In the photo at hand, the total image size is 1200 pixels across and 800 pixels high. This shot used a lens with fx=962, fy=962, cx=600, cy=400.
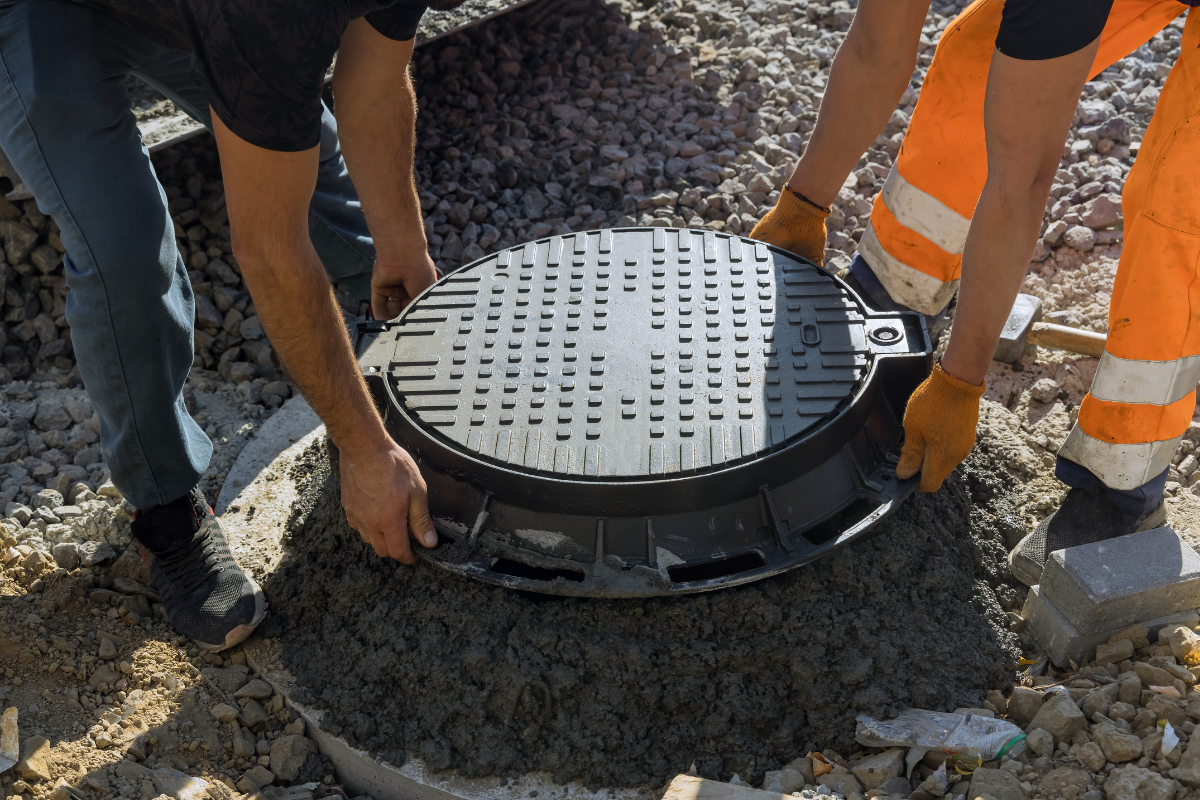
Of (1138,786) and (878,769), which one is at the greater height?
(1138,786)

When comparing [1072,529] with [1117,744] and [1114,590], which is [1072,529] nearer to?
[1114,590]

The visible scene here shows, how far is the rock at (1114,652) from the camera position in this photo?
6.94 feet

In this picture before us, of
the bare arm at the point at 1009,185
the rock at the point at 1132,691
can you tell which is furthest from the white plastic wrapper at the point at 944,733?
the bare arm at the point at 1009,185

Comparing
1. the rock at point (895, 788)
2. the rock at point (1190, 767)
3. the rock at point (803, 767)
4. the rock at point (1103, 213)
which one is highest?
the rock at point (1103, 213)

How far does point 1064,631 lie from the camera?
217cm

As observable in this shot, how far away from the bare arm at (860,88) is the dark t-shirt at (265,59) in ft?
5.03

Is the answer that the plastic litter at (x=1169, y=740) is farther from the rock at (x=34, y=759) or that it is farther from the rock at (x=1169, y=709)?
the rock at (x=34, y=759)

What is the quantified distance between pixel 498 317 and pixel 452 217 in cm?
153

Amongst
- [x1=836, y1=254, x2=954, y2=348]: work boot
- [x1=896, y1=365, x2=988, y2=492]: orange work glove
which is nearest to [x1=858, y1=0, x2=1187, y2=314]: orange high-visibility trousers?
[x1=836, y1=254, x2=954, y2=348]: work boot

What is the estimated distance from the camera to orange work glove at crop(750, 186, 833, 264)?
112 inches

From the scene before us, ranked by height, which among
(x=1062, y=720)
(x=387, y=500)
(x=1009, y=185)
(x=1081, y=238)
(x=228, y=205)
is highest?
(x=1009, y=185)

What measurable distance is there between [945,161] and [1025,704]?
1537 millimetres

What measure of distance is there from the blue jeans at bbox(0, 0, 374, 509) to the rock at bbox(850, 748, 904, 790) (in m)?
1.75

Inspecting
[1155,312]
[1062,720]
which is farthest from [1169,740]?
[1155,312]
